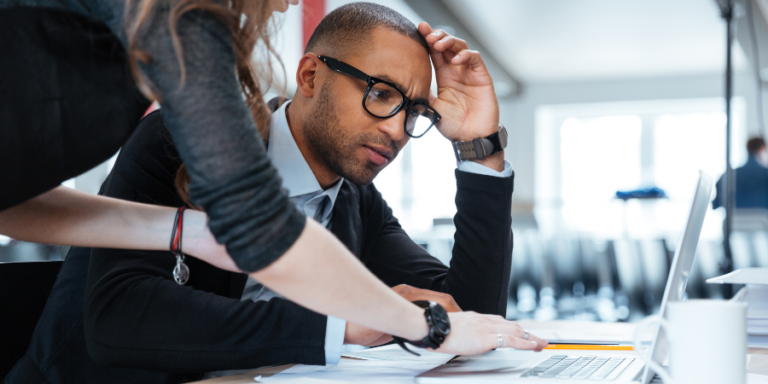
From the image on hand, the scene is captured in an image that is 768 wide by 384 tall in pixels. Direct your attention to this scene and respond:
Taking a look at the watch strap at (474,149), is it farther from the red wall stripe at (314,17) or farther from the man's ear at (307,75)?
the red wall stripe at (314,17)

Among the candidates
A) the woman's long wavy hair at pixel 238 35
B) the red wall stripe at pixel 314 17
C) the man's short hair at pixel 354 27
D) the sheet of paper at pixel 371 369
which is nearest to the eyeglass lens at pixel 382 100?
the man's short hair at pixel 354 27

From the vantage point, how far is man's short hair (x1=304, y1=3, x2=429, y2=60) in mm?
1321

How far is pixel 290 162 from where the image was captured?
1.27 m

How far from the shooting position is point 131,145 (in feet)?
3.44

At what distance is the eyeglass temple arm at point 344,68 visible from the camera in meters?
1.25

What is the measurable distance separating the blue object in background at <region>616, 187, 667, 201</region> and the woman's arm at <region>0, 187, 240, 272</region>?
6138mm

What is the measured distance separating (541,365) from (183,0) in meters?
0.65

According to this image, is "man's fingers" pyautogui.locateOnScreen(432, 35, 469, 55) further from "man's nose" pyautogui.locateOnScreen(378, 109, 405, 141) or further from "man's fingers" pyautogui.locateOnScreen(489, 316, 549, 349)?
"man's fingers" pyautogui.locateOnScreen(489, 316, 549, 349)

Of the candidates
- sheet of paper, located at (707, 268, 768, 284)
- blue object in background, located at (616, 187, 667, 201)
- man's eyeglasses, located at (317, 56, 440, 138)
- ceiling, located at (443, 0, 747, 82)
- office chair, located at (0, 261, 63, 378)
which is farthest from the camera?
blue object in background, located at (616, 187, 667, 201)

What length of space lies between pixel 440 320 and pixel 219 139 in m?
0.37

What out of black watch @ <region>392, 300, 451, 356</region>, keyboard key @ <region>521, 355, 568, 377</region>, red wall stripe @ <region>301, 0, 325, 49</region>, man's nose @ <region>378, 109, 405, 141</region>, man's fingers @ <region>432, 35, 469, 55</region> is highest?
red wall stripe @ <region>301, 0, 325, 49</region>

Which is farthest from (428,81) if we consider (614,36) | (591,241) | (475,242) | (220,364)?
(614,36)

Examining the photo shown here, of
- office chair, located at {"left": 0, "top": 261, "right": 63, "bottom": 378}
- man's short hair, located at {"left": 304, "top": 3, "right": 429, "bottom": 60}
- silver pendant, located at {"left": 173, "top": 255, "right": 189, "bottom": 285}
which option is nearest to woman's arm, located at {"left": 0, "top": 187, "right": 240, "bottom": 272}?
silver pendant, located at {"left": 173, "top": 255, "right": 189, "bottom": 285}

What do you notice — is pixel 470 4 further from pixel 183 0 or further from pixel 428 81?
pixel 183 0
